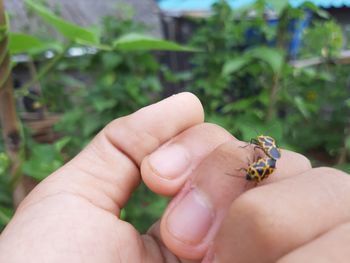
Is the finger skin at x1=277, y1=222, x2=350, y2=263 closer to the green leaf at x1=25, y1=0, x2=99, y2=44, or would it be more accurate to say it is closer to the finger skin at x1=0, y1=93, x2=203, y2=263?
the finger skin at x1=0, y1=93, x2=203, y2=263

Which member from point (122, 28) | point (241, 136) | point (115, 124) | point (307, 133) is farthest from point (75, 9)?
point (115, 124)

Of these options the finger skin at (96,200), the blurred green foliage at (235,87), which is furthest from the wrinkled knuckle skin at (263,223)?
the blurred green foliage at (235,87)

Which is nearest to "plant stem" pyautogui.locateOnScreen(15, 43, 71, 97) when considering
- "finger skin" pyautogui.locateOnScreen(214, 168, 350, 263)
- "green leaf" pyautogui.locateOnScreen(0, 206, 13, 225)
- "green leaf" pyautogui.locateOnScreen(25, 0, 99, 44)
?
"green leaf" pyautogui.locateOnScreen(25, 0, 99, 44)

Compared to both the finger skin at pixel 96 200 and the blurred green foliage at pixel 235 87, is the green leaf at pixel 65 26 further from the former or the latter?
the blurred green foliage at pixel 235 87

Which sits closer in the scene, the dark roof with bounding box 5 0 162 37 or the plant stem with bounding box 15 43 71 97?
the plant stem with bounding box 15 43 71 97

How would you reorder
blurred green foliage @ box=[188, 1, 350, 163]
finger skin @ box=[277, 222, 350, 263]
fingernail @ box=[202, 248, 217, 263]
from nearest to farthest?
finger skin @ box=[277, 222, 350, 263] < fingernail @ box=[202, 248, 217, 263] < blurred green foliage @ box=[188, 1, 350, 163]

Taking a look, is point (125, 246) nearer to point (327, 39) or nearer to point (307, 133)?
point (327, 39)
